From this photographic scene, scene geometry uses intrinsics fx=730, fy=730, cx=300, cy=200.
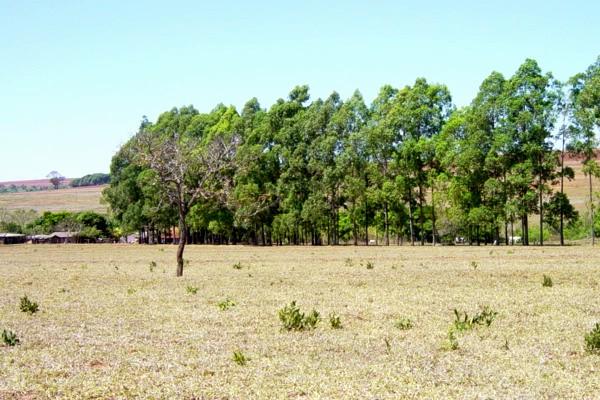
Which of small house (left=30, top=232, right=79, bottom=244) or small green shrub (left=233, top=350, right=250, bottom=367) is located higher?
small house (left=30, top=232, right=79, bottom=244)

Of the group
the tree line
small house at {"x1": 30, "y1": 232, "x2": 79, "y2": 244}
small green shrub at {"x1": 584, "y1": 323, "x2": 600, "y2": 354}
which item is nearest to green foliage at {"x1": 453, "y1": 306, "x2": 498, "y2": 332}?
small green shrub at {"x1": 584, "y1": 323, "x2": 600, "y2": 354}

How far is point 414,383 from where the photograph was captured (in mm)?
12680

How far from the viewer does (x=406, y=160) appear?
302 ft

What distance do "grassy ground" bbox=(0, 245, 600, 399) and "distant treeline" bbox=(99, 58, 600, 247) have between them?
125ft

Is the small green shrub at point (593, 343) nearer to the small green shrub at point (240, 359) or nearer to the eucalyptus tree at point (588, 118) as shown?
the small green shrub at point (240, 359)

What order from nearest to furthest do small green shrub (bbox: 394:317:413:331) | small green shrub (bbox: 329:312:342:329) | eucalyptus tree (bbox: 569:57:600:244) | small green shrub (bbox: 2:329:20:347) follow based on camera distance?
1. small green shrub (bbox: 2:329:20:347)
2. small green shrub (bbox: 394:317:413:331)
3. small green shrub (bbox: 329:312:342:329)
4. eucalyptus tree (bbox: 569:57:600:244)

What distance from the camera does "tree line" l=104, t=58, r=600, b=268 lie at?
267 feet

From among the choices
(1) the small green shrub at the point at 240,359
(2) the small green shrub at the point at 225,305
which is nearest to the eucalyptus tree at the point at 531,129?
(2) the small green shrub at the point at 225,305

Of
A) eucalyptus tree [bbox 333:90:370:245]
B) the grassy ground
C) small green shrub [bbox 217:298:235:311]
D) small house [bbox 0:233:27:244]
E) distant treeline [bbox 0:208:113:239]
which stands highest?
eucalyptus tree [bbox 333:90:370:245]

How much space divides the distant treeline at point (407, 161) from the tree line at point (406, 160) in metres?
0.16

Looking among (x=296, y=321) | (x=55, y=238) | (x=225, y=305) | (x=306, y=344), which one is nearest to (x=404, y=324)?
(x=296, y=321)

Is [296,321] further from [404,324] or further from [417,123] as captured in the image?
[417,123]

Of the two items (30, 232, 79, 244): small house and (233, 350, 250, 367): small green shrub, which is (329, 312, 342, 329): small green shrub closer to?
(233, 350, 250, 367): small green shrub

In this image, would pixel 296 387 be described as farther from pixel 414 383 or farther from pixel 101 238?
pixel 101 238
